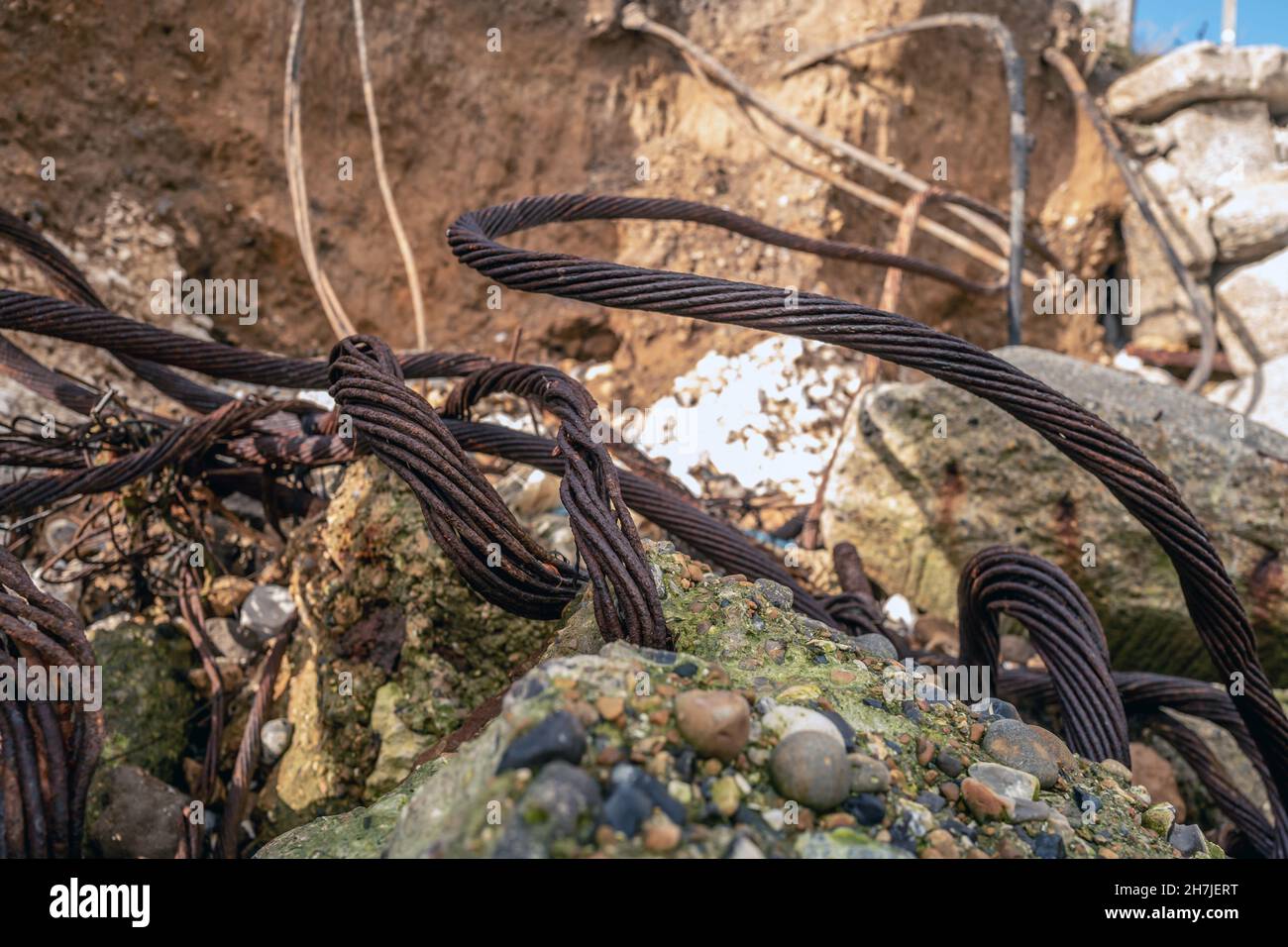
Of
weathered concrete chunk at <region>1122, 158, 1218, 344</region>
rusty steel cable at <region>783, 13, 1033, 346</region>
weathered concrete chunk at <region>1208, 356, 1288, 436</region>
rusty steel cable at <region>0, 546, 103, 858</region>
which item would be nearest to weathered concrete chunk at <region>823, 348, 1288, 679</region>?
rusty steel cable at <region>783, 13, 1033, 346</region>

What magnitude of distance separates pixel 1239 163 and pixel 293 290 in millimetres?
5405

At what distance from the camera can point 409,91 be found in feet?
13.3

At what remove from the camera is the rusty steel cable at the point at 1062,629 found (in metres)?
1.22

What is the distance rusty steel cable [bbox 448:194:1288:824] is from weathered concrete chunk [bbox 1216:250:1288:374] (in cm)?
427

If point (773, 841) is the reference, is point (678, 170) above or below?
above

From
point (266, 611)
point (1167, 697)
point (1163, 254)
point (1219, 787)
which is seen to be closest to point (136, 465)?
point (266, 611)

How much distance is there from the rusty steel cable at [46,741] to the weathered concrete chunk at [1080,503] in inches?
78.3

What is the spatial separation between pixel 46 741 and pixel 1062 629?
1.28 m

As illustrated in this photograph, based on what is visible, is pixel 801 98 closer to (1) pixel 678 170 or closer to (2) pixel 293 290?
(1) pixel 678 170

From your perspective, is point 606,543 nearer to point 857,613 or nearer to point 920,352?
point 920,352

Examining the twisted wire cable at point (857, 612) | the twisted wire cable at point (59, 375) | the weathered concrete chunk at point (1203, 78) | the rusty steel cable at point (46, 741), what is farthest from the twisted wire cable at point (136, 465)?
the weathered concrete chunk at point (1203, 78)

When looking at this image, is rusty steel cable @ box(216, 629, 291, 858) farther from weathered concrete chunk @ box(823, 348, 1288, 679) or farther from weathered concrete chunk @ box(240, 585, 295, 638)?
weathered concrete chunk @ box(823, 348, 1288, 679)
